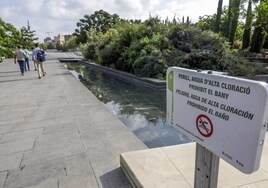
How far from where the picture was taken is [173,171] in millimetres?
2588

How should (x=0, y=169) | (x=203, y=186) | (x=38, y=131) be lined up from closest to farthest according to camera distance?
(x=203, y=186) < (x=0, y=169) < (x=38, y=131)

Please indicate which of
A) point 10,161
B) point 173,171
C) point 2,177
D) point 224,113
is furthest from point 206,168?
point 10,161

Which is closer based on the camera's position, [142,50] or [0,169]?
[0,169]

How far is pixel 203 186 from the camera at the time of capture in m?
1.65

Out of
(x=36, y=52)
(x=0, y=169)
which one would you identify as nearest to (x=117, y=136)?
(x=0, y=169)

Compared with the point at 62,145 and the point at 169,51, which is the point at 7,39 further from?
the point at 62,145

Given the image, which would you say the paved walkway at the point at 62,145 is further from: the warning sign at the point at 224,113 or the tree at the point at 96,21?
the tree at the point at 96,21

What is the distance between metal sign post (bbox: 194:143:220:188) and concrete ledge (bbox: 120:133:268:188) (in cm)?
70

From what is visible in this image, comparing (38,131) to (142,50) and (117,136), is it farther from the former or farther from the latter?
(142,50)

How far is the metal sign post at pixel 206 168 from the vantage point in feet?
5.20

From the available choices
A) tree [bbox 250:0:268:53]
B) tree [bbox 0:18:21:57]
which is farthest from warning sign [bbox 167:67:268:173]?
tree [bbox 0:18:21:57]

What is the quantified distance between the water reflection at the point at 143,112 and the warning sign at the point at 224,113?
236cm

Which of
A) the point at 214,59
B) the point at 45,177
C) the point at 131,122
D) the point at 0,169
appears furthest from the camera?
the point at 214,59

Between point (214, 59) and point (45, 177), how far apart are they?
9.46 m
